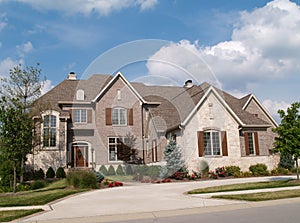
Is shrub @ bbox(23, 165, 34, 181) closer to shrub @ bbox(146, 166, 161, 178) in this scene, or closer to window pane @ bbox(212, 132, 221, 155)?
shrub @ bbox(146, 166, 161, 178)

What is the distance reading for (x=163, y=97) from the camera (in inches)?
824

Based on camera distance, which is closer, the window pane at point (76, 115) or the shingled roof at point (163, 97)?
the shingled roof at point (163, 97)

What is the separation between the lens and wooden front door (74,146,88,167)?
84.4ft

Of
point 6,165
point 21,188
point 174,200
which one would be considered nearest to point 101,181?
point 21,188

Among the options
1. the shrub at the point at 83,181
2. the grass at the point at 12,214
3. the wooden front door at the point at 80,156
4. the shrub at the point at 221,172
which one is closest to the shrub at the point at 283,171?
the shrub at the point at 221,172

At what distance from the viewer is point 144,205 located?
956cm

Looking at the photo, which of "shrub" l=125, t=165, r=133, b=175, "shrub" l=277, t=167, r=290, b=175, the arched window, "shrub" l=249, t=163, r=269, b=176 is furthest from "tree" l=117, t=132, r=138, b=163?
"shrub" l=277, t=167, r=290, b=175

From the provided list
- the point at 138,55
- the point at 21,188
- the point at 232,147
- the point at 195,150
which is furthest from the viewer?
the point at 232,147

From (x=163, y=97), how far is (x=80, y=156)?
953cm

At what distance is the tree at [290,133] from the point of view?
14.7 meters

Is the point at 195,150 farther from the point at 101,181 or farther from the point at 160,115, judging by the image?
the point at 101,181

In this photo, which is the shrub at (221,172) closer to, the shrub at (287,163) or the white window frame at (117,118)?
the shrub at (287,163)

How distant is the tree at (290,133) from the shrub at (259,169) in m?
7.00

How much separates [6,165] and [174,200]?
12.5m
